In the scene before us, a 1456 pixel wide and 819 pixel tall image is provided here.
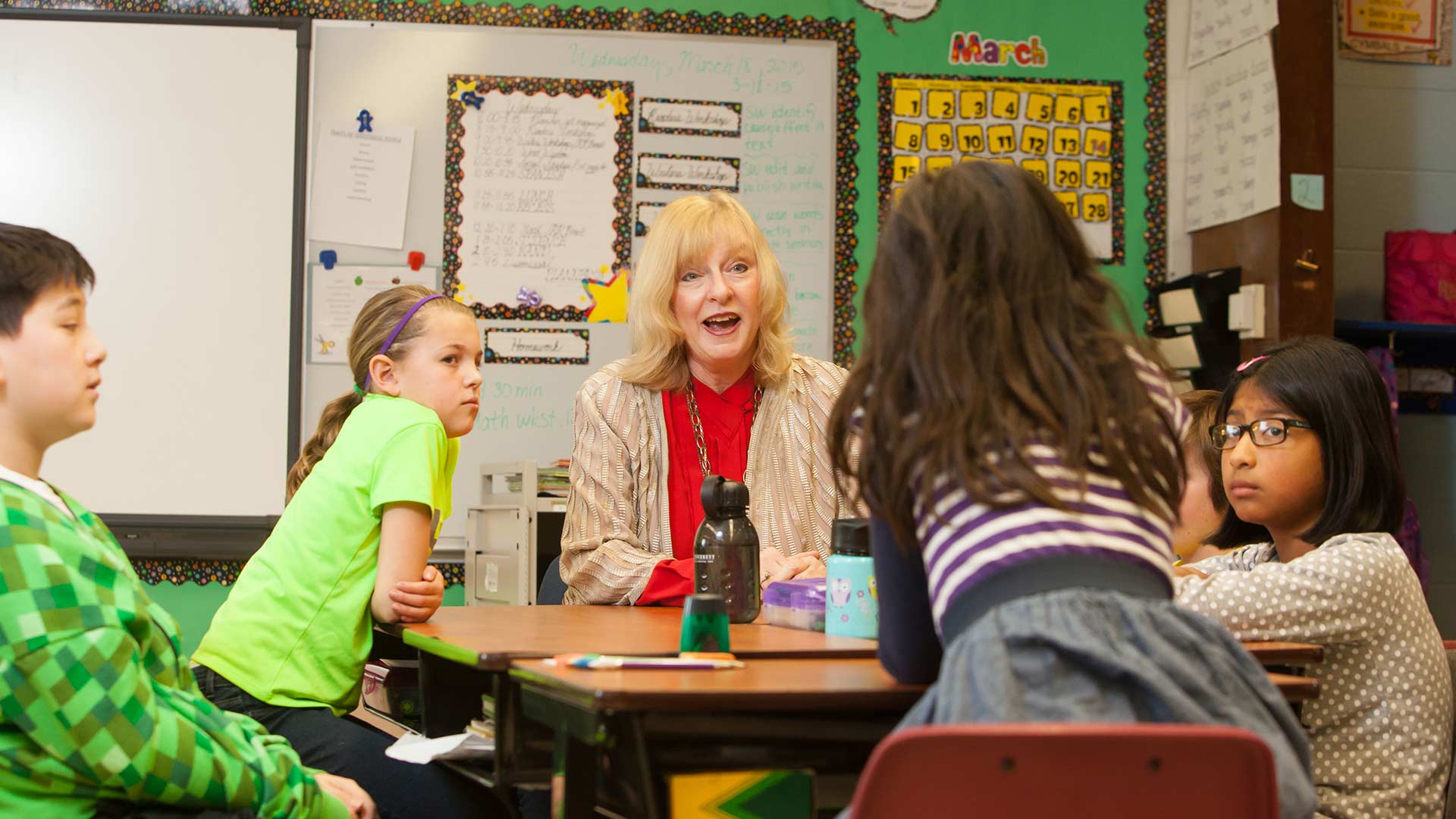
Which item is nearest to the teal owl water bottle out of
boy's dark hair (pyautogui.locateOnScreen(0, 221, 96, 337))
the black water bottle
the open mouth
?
the black water bottle

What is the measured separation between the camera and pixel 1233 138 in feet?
14.0

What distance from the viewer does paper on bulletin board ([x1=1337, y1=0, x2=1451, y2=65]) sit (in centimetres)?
463

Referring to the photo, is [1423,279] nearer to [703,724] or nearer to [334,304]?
[334,304]

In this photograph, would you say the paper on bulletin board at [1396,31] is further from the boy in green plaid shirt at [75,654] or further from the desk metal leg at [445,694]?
the boy in green plaid shirt at [75,654]

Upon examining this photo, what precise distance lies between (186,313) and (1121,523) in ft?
11.9

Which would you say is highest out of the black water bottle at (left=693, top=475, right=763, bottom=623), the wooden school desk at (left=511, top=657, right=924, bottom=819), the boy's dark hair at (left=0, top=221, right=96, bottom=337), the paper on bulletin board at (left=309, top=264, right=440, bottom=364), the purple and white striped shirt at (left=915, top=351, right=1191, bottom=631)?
the paper on bulletin board at (left=309, top=264, right=440, bottom=364)

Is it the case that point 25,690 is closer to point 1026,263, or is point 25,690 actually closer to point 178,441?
point 1026,263

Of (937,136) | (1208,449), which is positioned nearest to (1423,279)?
(937,136)

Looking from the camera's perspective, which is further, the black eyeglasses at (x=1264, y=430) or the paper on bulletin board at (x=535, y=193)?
the paper on bulletin board at (x=535, y=193)

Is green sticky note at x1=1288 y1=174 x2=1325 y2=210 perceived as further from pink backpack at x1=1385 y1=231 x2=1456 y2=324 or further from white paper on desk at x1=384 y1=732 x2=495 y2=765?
white paper on desk at x1=384 y1=732 x2=495 y2=765

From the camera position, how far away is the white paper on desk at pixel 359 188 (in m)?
4.20

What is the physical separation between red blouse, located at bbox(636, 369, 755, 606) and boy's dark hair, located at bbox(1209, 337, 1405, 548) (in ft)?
3.19

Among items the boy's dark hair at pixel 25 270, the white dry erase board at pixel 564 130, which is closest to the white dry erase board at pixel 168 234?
the white dry erase board at pixel 564 130

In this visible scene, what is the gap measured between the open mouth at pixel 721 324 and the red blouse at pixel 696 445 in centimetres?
13
